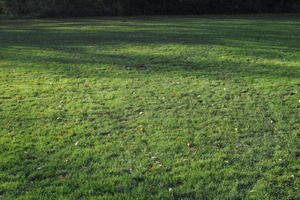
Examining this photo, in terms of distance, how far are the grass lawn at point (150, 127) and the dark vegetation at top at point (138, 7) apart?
26.7 metres

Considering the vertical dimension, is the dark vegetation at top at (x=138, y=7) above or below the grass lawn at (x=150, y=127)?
above

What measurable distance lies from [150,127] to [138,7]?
3755cm

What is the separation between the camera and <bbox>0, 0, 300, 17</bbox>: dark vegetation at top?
39.8m

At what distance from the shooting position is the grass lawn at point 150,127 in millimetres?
5094

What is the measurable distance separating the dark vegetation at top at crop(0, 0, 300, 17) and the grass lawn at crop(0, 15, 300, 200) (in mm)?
26741

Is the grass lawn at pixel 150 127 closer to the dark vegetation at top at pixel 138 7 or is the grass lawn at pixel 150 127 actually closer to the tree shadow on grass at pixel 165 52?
the tree shadow on grass at pixel 165 52

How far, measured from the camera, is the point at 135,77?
38.2 ft

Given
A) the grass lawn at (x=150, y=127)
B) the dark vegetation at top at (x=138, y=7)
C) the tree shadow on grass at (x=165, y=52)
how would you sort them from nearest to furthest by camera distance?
the grass lawn at (x=150, y=127) → the tree shadow on grass at (x=165, y=52) → the dark vegetation at top at (x=138, y=7)

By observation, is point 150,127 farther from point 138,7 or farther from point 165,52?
point 138,7

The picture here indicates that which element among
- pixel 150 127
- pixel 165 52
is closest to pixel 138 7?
pixel 165 52

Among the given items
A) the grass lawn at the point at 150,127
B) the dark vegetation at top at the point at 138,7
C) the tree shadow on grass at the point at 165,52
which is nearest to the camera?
the grass lawn at the point at 150,127

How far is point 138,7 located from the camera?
42.6 metres

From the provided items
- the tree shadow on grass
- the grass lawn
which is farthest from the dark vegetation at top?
the grass lawn

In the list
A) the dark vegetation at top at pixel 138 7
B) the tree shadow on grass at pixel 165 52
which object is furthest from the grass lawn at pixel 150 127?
the dark vegetation at top at pixel 138 7
